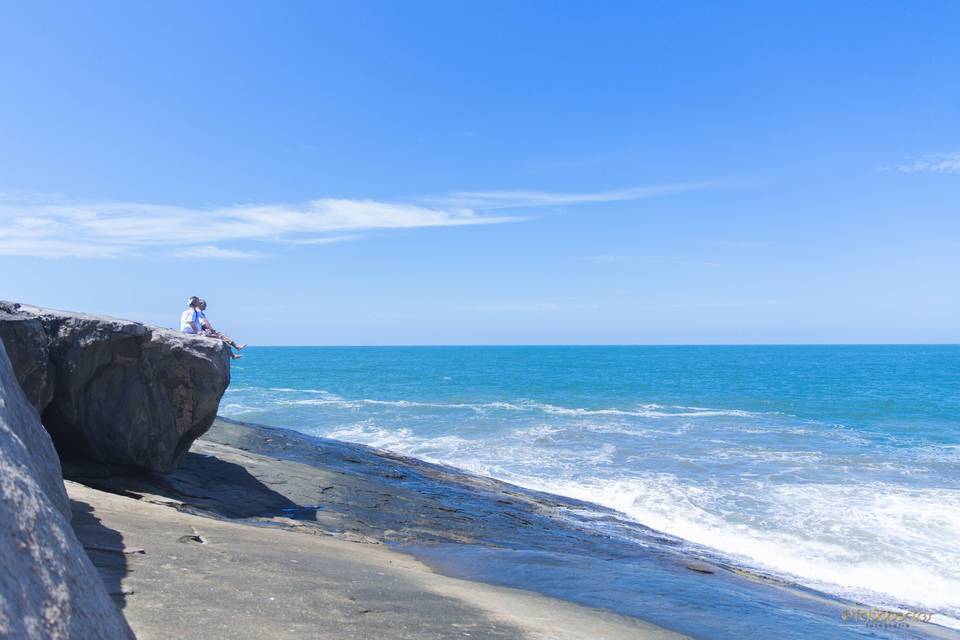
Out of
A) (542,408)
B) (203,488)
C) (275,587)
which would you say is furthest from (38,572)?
(542,408)

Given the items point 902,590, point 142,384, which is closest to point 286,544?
point 142,384

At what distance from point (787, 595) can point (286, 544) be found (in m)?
6.50

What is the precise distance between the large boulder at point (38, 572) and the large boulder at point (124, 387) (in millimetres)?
6330

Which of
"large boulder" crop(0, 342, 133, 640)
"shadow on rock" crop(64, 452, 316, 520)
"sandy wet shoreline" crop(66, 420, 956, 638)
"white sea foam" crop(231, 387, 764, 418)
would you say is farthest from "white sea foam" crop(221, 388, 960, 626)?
"large boulder" crop(0, 342, 133, 640)

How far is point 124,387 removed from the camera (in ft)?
31.4

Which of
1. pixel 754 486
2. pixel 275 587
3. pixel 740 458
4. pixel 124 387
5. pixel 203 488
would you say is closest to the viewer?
pixel 275 587

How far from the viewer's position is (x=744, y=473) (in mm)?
20406

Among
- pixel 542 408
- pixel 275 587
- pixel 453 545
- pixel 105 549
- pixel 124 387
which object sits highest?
pixel 124 387

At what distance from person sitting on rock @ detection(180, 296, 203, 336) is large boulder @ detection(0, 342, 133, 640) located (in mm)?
8962

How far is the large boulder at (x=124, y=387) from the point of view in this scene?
9031 millimetres

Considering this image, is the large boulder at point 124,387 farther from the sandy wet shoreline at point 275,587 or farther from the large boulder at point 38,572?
the large boulder at point 38,572

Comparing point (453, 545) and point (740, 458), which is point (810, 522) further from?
point (453, 545)

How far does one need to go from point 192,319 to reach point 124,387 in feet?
8.59

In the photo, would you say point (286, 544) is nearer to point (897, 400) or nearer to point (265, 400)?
point (265, 400)
